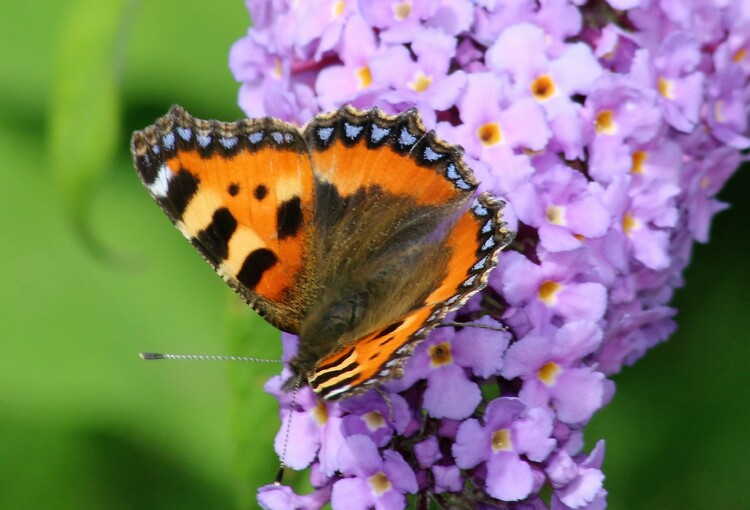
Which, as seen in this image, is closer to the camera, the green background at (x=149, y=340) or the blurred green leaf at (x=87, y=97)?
the blurred green leaf at (x=87, y=97)

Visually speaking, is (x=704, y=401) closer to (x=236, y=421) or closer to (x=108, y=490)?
(x=236, y=421)

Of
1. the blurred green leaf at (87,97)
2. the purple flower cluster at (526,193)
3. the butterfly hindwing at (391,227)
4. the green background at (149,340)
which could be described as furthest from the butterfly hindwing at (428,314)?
the green background at (149,340)

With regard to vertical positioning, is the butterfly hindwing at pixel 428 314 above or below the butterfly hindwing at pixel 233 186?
below

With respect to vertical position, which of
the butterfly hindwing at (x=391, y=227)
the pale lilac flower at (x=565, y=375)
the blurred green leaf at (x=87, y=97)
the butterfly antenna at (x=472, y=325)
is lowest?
the pale lilac flower at (x=565, y=375)

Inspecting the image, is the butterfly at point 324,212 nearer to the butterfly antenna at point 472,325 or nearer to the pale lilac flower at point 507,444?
the butterfly antenna at point 472,325

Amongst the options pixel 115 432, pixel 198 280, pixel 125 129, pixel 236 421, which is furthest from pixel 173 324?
pixel 236 421

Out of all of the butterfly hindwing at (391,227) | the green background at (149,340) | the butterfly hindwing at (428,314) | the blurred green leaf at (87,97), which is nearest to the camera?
the butterfly hindwing at (428,314)

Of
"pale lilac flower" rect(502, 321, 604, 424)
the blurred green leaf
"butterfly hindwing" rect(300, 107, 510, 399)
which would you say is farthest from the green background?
"pale lilac flower" rect(502, 321, 604, 424)
